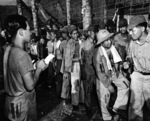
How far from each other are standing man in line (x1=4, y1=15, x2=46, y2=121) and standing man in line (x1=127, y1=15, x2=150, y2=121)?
1.97 m

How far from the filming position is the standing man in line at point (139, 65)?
8.62 ft

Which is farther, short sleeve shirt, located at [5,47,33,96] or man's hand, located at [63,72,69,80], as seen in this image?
man's hand, located at [63,72,69,80]

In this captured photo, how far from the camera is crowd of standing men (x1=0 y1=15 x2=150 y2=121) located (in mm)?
1616


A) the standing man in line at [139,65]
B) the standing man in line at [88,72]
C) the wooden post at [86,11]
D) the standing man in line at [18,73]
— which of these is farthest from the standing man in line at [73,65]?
the standing man in line at [18,73]

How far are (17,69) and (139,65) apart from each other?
234 centimetres

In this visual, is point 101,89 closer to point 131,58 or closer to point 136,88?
point 136,88

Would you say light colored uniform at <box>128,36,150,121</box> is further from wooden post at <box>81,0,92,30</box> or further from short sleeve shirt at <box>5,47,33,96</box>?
wooden post at <box>81,0,92,30</box>

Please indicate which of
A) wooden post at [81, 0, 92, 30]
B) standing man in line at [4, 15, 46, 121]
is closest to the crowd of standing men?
standing man in line at [4, 15, 46, 121]

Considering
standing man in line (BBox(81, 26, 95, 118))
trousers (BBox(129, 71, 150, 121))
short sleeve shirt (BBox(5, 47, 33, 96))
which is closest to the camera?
short sleeve shirt (BBox(5, 47, 33, 96))

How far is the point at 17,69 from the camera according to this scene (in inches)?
61.4

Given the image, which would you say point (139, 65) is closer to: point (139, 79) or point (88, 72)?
point (139, 79)

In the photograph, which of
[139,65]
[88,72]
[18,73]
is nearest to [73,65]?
[88,72]

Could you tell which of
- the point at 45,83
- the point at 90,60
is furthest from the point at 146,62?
the point at 45,83

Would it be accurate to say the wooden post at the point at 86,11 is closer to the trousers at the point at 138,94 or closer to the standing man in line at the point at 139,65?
the standing man in line at the point at 139,65
